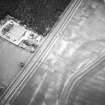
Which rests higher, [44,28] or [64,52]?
[44,28]

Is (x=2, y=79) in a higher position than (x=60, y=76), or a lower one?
lower

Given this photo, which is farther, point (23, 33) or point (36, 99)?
point (23, 33)

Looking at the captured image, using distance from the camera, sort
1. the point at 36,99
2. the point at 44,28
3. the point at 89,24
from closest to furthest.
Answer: the point at 36,99
the point at 89,24
the point at 44,28

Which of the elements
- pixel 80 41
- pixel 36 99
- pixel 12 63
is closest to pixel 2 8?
pixel 12 63

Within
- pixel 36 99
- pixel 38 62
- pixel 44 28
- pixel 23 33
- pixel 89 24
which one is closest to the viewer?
pixel 36 99

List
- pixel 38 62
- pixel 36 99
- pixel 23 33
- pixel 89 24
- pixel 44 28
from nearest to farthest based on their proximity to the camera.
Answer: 1. pixel 36 99
2. pixel 38 62
3. pixel 89 24
4. pixel 23 33
5. pixel 44 28

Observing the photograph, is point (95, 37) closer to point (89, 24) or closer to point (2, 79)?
point (89, 24)

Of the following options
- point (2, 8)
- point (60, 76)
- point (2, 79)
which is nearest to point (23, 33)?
point (2, 8)

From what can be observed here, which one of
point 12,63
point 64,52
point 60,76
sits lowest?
point 12,63

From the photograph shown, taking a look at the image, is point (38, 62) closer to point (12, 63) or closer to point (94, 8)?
point (12, 63)
